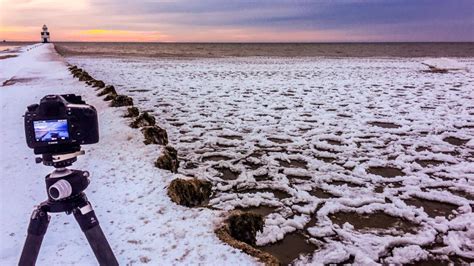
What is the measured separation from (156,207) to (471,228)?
3264 mm

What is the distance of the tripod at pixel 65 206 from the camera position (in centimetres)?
218

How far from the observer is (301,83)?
50.0 ft

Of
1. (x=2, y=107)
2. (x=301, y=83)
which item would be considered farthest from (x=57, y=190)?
(x=301, y=83)

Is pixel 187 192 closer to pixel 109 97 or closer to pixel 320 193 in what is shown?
pixel 320 193

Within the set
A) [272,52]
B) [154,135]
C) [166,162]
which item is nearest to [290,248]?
[166,162]

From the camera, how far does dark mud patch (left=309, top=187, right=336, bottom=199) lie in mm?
4566

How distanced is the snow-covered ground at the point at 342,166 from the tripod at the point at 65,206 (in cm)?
173

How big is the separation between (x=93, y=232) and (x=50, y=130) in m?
0.70

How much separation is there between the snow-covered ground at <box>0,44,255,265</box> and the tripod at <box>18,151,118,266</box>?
0.46 metres

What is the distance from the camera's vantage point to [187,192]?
384 cm

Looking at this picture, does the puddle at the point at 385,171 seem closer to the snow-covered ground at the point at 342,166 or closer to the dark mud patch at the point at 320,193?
the snow-covered ground at the point at 342,166

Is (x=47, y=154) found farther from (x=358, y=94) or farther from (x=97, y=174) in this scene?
(x=358, y=94)

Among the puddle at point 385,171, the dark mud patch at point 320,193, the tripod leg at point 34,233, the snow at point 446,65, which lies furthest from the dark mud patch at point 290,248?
the snow at point 446,65

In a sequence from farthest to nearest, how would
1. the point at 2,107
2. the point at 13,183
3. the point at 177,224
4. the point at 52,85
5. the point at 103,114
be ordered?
the point at 52,85
the point at 2,107
the point at 103,114
the point at 13,183
the point at 177,224
